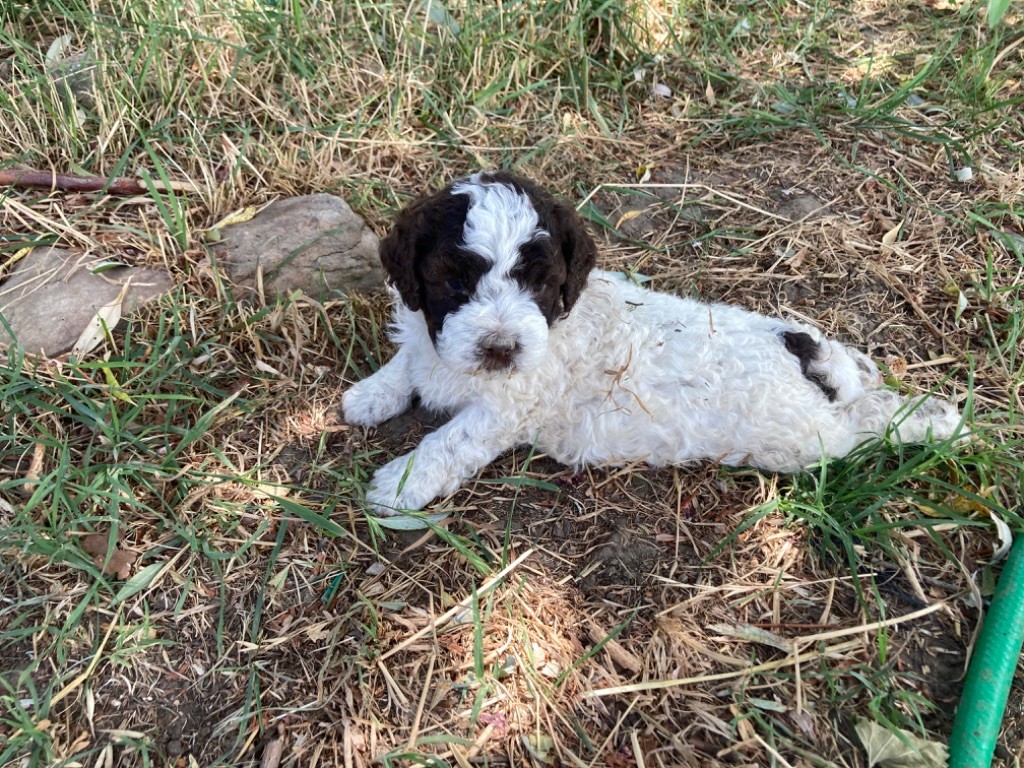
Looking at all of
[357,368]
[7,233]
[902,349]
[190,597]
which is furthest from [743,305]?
[7,233]

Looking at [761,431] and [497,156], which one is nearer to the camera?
[761,431]

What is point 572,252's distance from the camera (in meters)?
3.31

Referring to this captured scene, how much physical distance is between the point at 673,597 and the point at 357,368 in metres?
2.33

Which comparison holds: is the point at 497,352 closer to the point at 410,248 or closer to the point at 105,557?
the point at 410,248

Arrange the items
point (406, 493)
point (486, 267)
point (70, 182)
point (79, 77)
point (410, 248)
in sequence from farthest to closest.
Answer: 1. point (79, 77)
2. point (70, 182)
3. point (406, 493)
4. point (410, 248)
5. point (486, 267)

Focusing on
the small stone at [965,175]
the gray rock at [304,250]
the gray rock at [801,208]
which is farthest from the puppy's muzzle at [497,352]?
the small stone at [965,175]

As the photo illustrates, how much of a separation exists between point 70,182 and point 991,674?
19.0 ft

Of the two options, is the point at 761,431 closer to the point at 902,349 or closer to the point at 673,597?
the point at 673,597

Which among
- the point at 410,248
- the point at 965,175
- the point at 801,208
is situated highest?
the point at 410,248

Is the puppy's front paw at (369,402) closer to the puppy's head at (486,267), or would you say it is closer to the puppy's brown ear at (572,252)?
the puppy's head at (486,267)

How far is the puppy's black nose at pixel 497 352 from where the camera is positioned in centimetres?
299

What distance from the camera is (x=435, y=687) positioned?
118 inches

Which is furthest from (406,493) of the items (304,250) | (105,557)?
(304,250)

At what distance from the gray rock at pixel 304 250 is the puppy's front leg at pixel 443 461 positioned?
138 cm
